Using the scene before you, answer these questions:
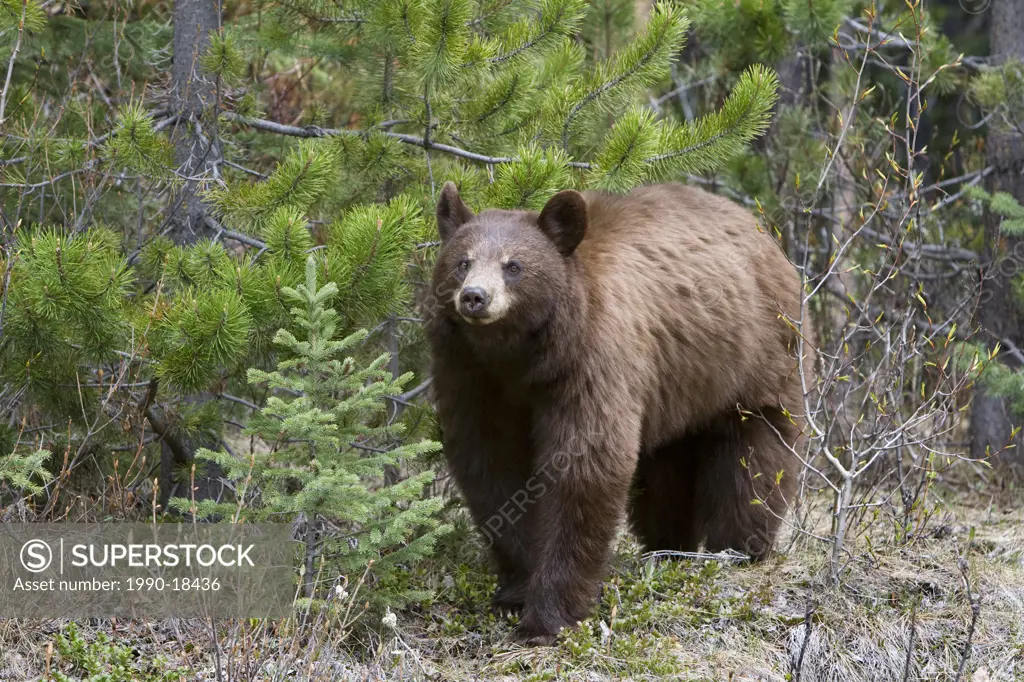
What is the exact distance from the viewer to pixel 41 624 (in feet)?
14.9

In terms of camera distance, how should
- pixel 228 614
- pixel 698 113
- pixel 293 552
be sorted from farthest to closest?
pixel 698 113
pixel 293 552
pixel 228 614

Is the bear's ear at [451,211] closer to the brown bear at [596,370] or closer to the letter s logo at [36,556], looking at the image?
the brown bear at [596,370]

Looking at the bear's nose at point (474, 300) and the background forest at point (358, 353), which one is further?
the background forest at point (358, 353)

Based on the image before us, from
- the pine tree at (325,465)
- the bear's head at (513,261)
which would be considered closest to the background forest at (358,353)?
the pine tree at (325,465)

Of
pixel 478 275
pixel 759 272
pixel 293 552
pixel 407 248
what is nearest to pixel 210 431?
pixel 293 552

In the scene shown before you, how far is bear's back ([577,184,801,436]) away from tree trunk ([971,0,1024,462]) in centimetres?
243

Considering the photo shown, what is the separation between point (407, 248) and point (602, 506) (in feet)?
4.60

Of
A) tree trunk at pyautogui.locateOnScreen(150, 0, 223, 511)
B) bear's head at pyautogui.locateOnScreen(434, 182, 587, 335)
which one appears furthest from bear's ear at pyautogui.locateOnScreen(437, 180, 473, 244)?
tree trunk at pyautogui.locateOnScreen(150, 0, 223, 511)

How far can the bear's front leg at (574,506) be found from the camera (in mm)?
4738

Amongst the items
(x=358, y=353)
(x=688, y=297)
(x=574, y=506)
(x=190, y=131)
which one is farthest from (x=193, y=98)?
(x=574, y=506)

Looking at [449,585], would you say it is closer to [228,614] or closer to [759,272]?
[228,614]

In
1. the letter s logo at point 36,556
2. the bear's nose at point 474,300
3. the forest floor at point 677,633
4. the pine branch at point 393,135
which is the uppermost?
the pine branch at point 393,135

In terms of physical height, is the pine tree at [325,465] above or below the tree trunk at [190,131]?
below

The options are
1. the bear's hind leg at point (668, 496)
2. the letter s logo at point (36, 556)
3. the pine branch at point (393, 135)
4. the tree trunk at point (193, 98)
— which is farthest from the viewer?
the bear's hind leg at point (668, 496)
